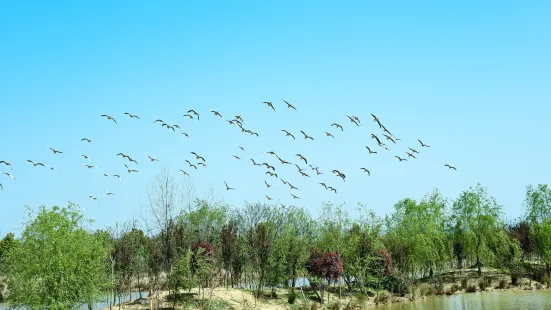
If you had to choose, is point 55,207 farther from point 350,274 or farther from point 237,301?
point 350,274

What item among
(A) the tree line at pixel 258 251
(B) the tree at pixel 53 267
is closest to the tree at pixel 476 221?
(A) the tree line at pixel 258 251

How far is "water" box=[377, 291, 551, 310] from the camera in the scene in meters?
46.2

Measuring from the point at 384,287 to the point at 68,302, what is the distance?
3744 cm

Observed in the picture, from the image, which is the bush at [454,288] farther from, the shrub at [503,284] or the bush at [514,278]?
the bush at [514,278]

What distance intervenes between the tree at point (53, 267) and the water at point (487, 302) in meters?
28.6

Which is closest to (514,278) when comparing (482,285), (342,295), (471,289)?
(482,285)

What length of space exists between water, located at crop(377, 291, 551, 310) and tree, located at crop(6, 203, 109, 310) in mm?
28594

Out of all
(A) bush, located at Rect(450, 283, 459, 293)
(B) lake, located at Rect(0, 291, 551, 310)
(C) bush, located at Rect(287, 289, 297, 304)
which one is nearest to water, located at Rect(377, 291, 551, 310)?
(B) lake, located at Rect(0, 291, 551, 310)

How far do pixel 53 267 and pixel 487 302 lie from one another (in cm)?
3849

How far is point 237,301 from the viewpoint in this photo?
47.8 m

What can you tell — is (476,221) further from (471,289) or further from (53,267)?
(53,267)

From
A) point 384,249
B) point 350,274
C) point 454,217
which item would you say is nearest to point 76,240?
point 350,274

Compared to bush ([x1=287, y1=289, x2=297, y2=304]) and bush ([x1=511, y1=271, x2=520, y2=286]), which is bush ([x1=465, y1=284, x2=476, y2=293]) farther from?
bush ([x1=287, y1=289, x2=297, y2=304])

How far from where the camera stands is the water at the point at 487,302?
46.2 m
